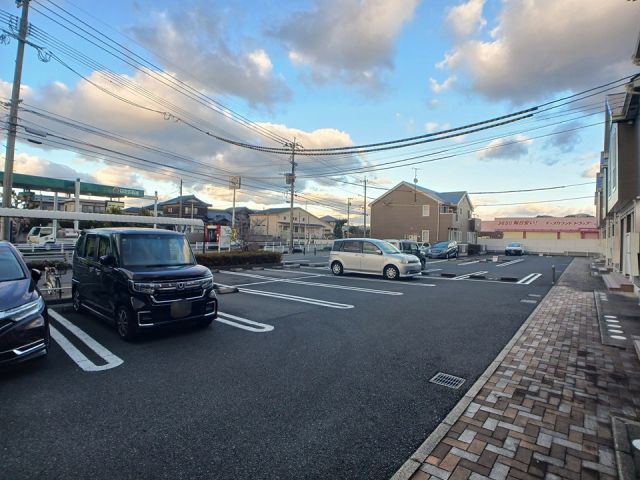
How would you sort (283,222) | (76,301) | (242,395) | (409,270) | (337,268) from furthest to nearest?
(283,222), (337,268), (409,270), (76,301), (242,395)

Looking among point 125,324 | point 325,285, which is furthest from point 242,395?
point 325,285

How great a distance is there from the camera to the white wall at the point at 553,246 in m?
38.5

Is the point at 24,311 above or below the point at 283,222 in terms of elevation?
below

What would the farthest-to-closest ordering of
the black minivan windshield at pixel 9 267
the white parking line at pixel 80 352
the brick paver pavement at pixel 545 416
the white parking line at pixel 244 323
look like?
the white parking line at pixel 244 323 → the black minivan windshield at pixel 9 267 → the white parking line at pixel 80 352 → the brick paver pavement at pixel 545 416

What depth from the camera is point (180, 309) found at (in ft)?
18.2

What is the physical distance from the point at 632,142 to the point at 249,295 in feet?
38.8

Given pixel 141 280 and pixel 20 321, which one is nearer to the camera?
pixel 20 321

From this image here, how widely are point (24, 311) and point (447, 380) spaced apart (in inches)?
201

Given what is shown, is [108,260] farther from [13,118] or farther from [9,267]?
[13,118]

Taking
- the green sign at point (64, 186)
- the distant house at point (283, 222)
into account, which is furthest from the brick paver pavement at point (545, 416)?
the distant house at point (283, 222)

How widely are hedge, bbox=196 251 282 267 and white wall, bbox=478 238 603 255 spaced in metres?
31.8

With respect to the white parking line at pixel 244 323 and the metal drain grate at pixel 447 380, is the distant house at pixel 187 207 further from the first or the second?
the metal drain grate at pixel 447 380

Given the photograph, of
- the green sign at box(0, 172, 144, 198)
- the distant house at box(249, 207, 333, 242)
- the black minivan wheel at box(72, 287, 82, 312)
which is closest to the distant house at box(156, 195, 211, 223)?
the distant house at box(249, 207, 333, 242)

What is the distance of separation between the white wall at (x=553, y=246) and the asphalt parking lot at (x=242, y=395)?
3859 centimetres
